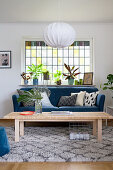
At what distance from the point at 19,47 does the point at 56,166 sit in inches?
168

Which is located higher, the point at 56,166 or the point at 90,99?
the point at 90,99

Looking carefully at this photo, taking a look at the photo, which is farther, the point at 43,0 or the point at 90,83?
the point at 90,83

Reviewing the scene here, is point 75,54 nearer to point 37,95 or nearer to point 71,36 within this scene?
point 71,36

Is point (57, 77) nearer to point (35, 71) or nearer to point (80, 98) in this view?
point (35, 71)

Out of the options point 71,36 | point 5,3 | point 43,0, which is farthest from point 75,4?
point 5,3

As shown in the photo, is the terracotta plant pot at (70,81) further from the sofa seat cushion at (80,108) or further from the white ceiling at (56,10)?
the white ceiling at (56,10)

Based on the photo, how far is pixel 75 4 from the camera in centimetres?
487

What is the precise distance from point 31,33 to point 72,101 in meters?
2.36

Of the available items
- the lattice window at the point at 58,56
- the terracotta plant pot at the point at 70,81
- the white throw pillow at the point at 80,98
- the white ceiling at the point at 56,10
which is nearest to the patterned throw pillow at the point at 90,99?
the white throw pillow at the point at 80,98

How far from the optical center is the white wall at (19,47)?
6195 mm

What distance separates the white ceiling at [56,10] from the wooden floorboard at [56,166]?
11.1 ft

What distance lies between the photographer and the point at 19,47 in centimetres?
623

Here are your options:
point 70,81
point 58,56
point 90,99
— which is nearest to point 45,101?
point 90,99

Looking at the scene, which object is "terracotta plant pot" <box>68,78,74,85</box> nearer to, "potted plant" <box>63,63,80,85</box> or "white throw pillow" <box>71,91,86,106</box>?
"potted plant" <box>63,63,80,85</box>
